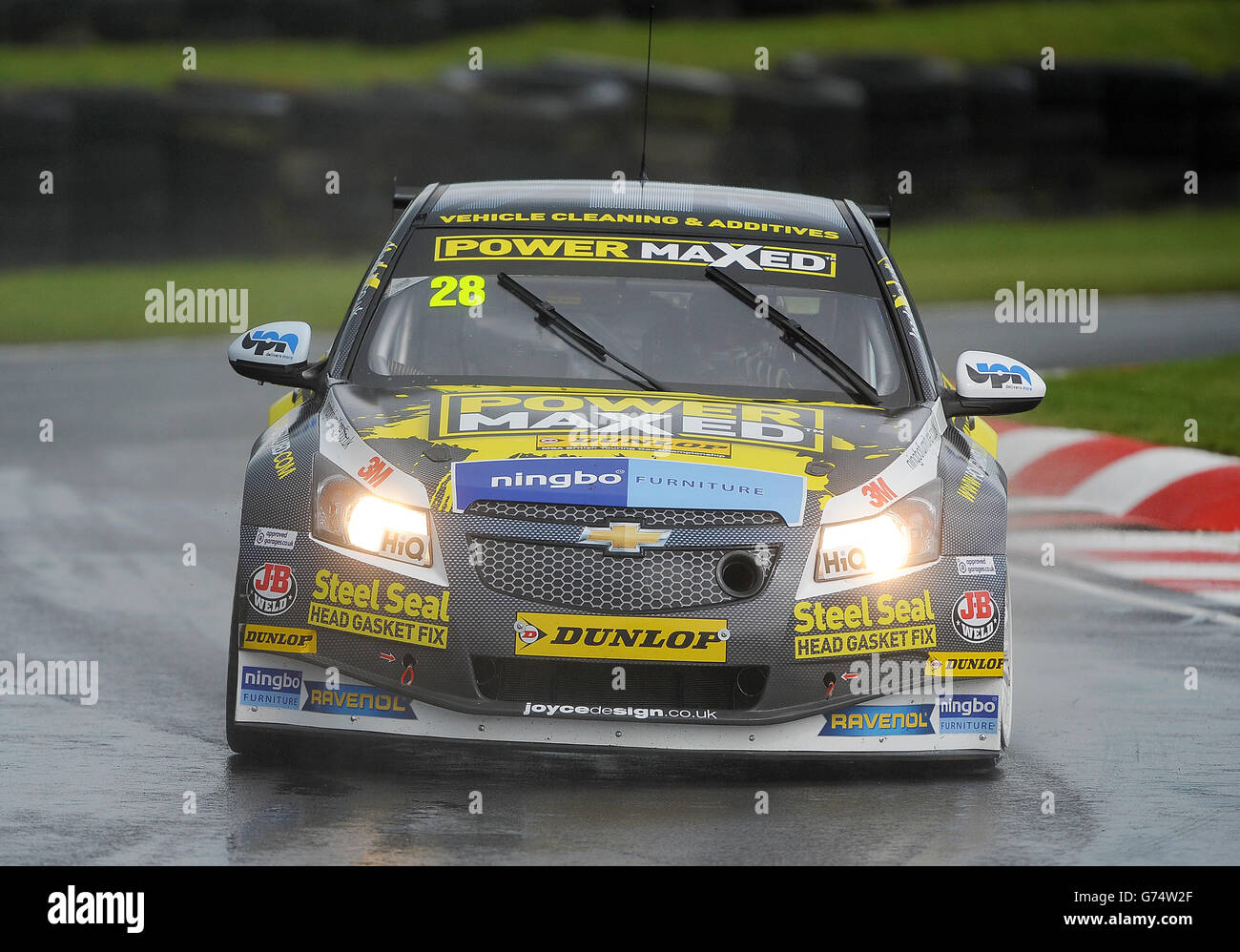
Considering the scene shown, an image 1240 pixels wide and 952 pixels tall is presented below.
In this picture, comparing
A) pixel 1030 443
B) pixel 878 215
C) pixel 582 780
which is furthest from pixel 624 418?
pixel 1030 443

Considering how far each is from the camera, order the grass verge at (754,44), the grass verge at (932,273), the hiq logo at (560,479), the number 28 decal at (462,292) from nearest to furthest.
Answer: the hiq logo at (560,479), the number 28 decal at (462,292), the grass verge at (932,273), the grass verge at (754,44)

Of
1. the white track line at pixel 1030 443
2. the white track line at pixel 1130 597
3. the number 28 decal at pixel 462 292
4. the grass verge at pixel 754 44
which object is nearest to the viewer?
the number 28 decal at pixel 462 292

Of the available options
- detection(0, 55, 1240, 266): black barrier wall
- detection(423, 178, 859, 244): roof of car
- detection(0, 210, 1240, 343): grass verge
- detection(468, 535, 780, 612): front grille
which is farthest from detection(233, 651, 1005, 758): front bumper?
detection(0, 55, 1240, 266): black barrier wall

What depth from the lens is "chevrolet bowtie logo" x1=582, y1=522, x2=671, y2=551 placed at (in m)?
6.02

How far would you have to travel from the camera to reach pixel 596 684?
19.9 ft

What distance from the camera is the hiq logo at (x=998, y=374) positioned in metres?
7.20

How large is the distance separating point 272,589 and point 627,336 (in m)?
1.54

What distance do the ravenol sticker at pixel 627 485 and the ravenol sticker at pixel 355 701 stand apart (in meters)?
0.52

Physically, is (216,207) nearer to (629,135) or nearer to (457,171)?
(457,171)

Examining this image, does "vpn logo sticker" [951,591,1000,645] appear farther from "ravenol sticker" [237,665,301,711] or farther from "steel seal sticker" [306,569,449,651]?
"ravenol sticker" [237,665,301,711]

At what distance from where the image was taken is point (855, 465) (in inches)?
250

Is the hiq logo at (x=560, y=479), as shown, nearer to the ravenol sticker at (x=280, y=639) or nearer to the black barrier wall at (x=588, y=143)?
the ravenol sticker at (x=280, y=639)

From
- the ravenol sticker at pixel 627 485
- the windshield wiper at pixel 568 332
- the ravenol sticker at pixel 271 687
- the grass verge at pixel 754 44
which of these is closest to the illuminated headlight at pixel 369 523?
the ravenol sticker at pixel 627 485

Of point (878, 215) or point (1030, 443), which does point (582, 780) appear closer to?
point (878, 215)
